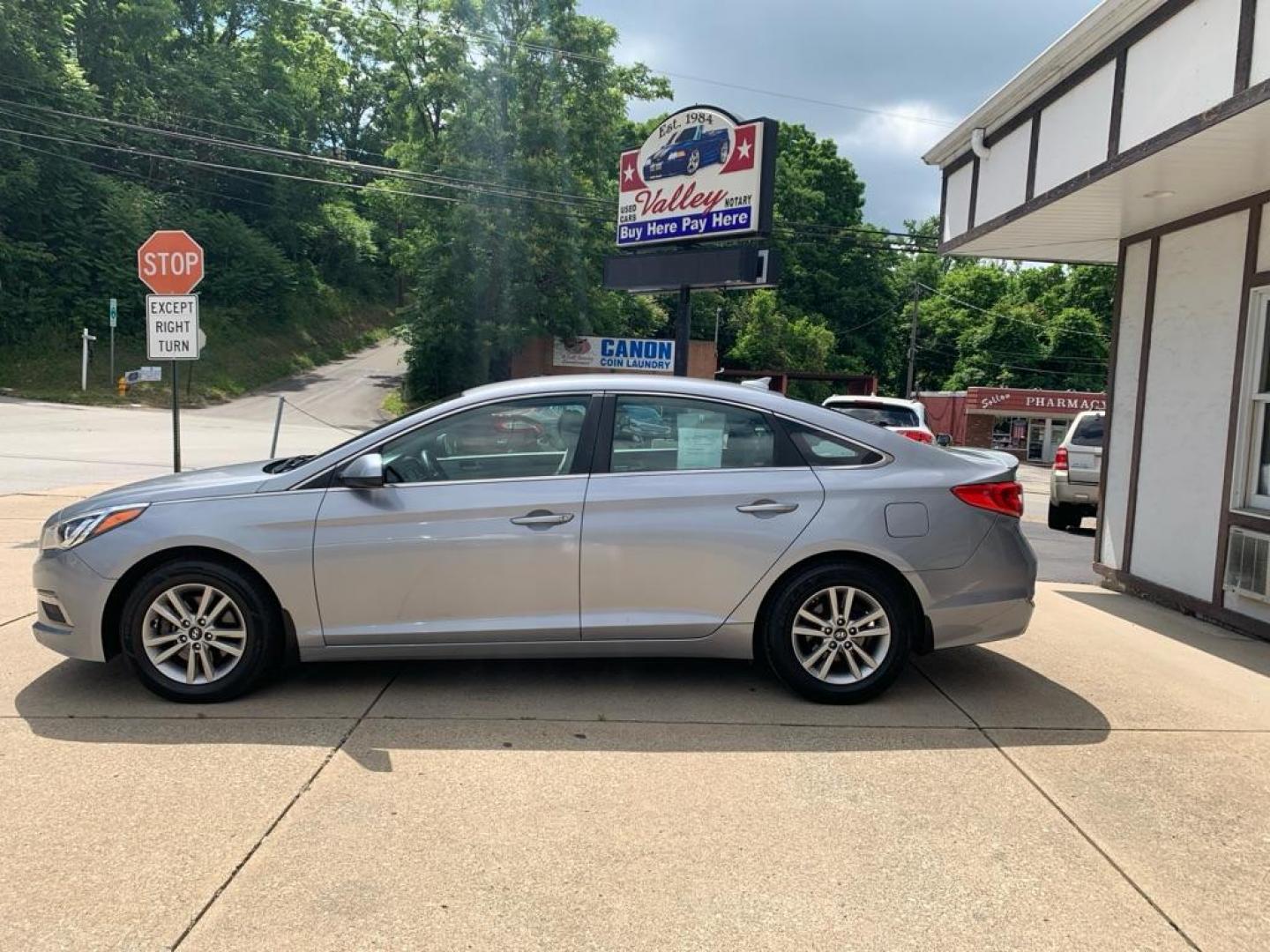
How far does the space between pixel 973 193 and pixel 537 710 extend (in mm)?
6645

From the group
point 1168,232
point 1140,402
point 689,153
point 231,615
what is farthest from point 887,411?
point 231,615

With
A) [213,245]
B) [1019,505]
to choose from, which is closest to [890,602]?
[1019,505]

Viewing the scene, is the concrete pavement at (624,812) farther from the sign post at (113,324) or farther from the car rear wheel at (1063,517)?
the sign post at (113,324)

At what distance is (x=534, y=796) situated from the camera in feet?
11.2

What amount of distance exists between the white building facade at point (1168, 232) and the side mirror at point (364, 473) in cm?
460

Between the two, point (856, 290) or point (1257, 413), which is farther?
point (856, 290)

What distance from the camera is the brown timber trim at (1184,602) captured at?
248 inches

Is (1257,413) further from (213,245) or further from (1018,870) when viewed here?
(213,245)

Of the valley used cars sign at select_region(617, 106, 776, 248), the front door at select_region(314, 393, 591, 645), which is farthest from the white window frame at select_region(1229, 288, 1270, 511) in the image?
the valley used cars sign at select_region(617, 106, 776, 248)

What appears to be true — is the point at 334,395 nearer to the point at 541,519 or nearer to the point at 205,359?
the point at 205,359

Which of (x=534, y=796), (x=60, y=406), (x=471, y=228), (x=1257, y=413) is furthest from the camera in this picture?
(x=471, y=228)

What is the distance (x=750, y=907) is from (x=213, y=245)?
47977mm

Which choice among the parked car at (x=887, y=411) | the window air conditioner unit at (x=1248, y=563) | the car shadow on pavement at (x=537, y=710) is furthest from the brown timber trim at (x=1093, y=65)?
the parked car at (x=887, y=411)

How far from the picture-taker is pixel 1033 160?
23.7ft
